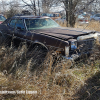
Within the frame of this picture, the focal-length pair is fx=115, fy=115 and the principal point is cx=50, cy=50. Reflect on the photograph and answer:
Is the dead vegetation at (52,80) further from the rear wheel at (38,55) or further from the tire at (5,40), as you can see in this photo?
the tire at (5,40)

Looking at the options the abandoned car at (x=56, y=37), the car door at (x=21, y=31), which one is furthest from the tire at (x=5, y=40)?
the car door at (x=21, y=31)

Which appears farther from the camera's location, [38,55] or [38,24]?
[38,24]

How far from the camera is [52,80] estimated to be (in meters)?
2.68

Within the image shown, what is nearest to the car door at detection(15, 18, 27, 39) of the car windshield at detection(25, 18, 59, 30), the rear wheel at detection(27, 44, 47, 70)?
the car windshield at detection(25, 18, 59, 30)

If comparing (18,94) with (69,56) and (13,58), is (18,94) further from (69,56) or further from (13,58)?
(69,56)

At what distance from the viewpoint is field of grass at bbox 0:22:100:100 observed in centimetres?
212

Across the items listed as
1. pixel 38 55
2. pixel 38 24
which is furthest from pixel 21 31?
pixel 38 55

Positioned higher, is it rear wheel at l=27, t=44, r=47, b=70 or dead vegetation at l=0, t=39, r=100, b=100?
rear wheel at l=27, t=44, r=47, b=70

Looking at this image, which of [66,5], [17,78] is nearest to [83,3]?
[66,5]

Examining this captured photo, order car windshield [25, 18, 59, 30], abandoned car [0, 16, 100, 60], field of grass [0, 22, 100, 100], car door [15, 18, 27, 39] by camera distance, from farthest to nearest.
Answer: car windshield [25, 18, 59, 30] → car door [15, 18, 27, 39] → abandoned car [0, 16, 100, 60] → field of grass [0, 22, 100, 100]

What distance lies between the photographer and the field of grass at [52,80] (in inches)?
83.6

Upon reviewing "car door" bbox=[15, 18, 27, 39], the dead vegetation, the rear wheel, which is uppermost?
"car door" bbox=[15, 18, 27, 39]

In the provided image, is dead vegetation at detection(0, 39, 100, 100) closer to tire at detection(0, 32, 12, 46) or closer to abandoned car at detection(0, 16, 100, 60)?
abandoned car at detection(0, 16, 100, 60)

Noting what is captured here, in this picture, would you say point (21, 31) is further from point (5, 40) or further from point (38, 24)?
point (5, 40)
